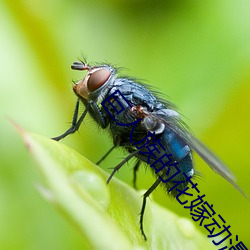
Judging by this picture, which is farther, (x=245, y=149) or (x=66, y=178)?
(x=245, y=149)

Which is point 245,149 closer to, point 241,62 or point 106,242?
point 241,62

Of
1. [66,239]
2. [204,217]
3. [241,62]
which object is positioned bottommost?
[66,239]

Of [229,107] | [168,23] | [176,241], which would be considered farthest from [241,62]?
[176,241]

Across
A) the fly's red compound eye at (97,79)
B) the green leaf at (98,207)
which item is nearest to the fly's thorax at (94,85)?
the fly's red compound eye at (97,79)

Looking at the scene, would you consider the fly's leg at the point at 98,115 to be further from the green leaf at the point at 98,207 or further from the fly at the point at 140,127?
the green leaf at the point at 98,207

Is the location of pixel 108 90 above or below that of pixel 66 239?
above

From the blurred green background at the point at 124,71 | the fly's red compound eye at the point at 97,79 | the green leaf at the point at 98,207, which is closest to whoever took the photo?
→ the green leaf at the point at 98,207

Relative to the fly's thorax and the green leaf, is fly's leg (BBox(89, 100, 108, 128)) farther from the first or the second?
the green leaf

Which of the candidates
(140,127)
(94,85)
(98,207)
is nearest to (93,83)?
(94,85)
